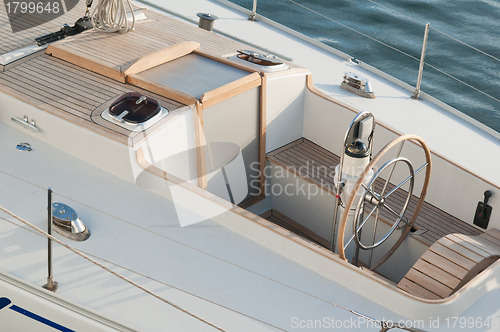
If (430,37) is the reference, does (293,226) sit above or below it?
above

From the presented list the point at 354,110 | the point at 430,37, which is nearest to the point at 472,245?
the point at 354,110

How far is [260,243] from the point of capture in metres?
2.90

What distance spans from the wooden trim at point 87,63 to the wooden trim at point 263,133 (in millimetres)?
904

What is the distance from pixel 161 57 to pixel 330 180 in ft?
4.57

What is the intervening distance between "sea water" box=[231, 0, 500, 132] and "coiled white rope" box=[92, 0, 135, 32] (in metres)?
4.39

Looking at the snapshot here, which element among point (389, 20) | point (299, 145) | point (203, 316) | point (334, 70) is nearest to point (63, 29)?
point (299, 145)

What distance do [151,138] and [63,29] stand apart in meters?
1.40

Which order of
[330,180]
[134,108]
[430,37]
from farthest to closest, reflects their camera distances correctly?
[430,37] < [330,180] < [134,108]

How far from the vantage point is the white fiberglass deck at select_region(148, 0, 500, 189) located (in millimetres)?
3721

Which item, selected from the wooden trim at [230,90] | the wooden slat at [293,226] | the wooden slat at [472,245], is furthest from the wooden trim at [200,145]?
the wooden slat at [472,245]

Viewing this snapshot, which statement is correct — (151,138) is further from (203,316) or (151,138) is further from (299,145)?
(299,145)

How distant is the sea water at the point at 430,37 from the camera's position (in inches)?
297

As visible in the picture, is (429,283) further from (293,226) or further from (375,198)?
(293,226)

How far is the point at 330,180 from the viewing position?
3.76m
